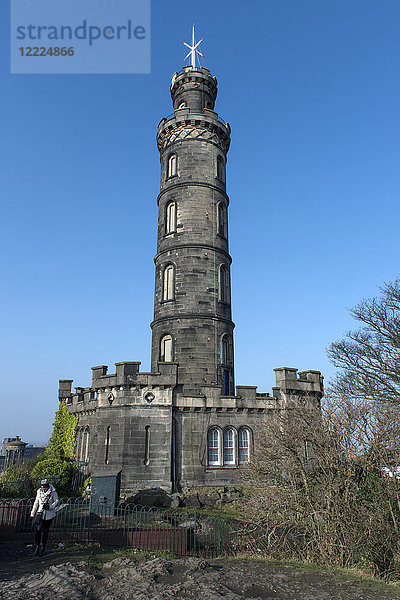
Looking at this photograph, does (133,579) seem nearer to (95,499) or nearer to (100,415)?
(95,499)

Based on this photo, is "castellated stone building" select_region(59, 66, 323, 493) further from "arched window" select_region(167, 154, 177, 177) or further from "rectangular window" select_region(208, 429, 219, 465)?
"arched window" select_region(167, 154, 177, 177)

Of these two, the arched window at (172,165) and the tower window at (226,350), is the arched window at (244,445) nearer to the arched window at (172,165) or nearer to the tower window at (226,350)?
the tower window at (226,350)

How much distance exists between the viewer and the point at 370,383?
979 inches

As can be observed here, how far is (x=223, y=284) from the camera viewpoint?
1016 inches

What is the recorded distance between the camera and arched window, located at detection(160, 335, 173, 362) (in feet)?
78.5

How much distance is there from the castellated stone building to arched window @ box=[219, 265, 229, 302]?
7cm

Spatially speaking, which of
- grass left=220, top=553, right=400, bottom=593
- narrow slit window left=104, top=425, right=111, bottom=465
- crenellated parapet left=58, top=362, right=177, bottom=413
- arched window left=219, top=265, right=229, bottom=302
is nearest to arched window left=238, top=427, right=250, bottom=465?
crenellated parapet left=58, top=362, right=177, bottom=413

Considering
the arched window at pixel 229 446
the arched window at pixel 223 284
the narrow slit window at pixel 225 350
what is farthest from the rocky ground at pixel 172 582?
the arched window at pixel 223 284

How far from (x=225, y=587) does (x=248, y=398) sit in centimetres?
1395

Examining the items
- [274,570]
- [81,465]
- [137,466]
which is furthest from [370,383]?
[274,570]

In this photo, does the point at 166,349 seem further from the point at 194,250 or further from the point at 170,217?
the point at 170,217

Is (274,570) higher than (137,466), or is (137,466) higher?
(137,466)

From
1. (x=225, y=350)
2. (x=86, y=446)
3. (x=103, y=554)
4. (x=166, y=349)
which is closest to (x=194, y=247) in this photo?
(x=166, y=349)

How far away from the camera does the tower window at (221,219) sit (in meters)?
26.7
